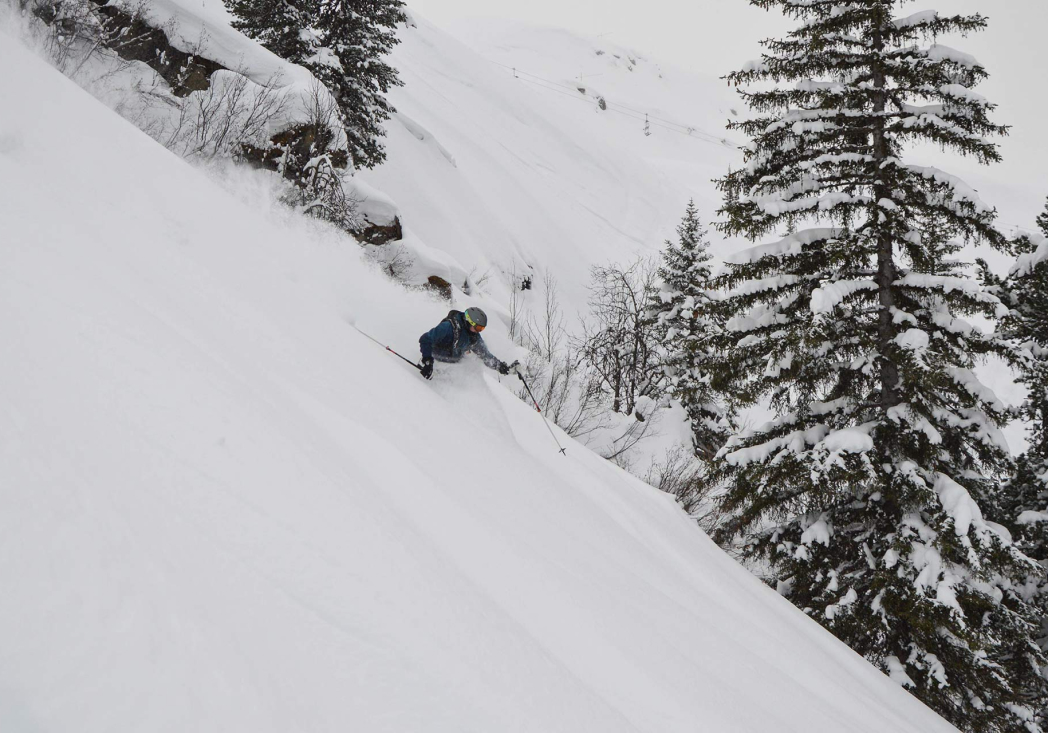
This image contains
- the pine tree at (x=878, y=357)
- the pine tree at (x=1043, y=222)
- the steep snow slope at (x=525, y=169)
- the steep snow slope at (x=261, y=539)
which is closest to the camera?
the steep snow slope at (x=261, y=539)

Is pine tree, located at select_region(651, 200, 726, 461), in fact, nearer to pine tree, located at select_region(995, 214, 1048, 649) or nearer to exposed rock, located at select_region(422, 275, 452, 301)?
exposed rock, located at select_region(422, 275, 452, 301)

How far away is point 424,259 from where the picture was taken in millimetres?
14766

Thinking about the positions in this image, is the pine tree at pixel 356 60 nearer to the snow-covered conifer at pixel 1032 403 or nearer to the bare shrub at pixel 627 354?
the bare shrub at pixel 627 354

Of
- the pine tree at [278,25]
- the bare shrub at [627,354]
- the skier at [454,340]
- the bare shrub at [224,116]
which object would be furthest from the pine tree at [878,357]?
the pine tree at [278,25]

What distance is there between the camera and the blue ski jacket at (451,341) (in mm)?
7230

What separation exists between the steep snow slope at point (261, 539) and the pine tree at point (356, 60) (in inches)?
401

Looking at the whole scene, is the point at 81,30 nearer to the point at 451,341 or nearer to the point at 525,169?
the point at 451,341

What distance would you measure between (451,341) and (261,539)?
5.54m

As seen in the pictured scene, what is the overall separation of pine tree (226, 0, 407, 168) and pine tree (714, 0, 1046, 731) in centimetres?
1133

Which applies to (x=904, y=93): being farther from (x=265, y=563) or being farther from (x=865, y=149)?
(x=265, y=563)

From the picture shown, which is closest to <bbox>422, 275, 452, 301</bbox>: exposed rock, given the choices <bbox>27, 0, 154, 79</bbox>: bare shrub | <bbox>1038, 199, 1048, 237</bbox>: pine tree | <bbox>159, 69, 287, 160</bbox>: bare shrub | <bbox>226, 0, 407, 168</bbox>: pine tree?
<bbox>226, 0, 407, 168</bbox>: pine tree

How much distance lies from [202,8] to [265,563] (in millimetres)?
15782

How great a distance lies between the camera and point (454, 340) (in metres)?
7.38

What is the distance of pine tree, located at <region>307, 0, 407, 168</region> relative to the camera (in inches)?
588
